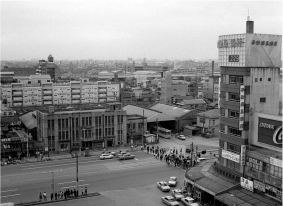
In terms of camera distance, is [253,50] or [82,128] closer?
[253,50]

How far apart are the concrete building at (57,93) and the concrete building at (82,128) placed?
141 feet

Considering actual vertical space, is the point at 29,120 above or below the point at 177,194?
above

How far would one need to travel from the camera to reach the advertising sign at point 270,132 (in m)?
29.8

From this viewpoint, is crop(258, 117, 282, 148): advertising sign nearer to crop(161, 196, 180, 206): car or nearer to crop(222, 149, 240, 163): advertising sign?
crop(222, 149, 240, 163): advertising sign

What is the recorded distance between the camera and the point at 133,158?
5075 centimetres

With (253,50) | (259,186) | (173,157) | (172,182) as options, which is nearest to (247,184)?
(259,186)

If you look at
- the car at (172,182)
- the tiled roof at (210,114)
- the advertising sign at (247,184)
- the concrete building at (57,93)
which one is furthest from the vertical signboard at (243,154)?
the concrete building at (57,93)

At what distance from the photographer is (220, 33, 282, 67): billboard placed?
32.5 metres

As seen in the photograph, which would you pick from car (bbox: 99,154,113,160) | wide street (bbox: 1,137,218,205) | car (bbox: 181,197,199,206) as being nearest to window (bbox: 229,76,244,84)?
car (bbox: 181,197,199,206)

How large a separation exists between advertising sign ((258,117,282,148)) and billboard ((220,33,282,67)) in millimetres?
5073

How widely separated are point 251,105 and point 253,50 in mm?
4698

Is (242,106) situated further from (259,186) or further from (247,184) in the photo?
(259,186)

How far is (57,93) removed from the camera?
101 metres

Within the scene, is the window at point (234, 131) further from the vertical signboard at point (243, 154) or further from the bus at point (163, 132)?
the bus at point (163, 132)
